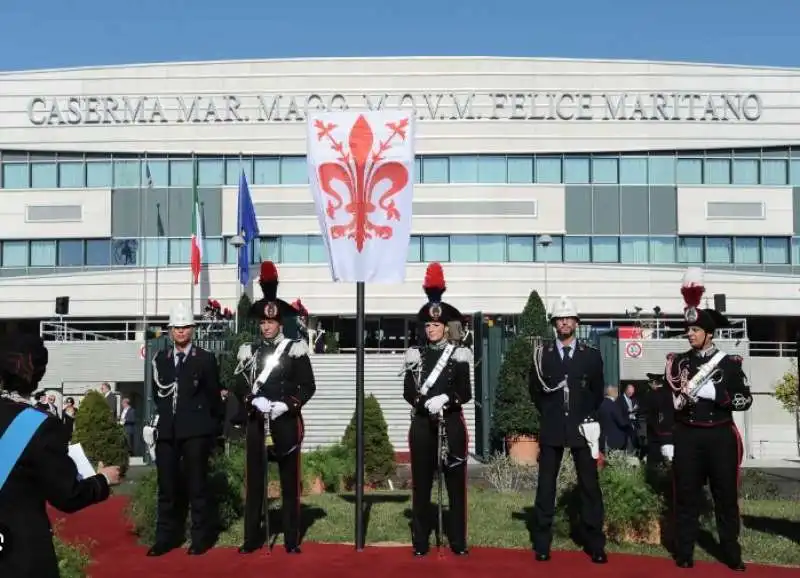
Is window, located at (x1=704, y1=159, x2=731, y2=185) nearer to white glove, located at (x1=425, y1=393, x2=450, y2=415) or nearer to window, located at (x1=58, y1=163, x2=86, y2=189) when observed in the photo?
window, located at (x1=58, y1=163, x2=86, y2=189)

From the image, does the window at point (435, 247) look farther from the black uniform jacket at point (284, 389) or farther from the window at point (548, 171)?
the black uniform jacket at point (284, 389)

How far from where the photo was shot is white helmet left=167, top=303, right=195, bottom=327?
8875mm

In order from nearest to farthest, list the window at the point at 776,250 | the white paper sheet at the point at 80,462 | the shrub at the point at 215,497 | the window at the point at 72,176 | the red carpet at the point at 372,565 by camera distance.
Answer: the white paper sheet at the point at 80,462, the red carpet at the point at 372,565, the shrub at the point at 215,497, the window at the point at 776,250, the window at the point at 72,176

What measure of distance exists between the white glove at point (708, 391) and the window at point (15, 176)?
4330cm

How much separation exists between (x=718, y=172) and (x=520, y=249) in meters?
9.48

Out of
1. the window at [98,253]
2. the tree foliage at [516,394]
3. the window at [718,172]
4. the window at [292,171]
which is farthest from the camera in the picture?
the window at [98,253]

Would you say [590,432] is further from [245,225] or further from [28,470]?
[245,225]

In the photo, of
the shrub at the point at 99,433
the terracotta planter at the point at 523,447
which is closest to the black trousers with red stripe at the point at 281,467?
the shrub at the point at 99,433

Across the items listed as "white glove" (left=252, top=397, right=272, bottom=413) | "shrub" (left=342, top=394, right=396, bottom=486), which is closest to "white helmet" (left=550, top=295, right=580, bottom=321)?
"white glove" (left=252, top=397, right=272, bottom=413)

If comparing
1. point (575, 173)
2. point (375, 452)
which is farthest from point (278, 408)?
point (575, 173)

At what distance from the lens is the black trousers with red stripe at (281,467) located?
8812 mm

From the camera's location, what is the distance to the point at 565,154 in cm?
4606

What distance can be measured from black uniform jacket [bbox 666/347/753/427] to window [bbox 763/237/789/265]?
40.0m

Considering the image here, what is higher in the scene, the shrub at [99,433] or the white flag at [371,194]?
the white flag at [371,194]
